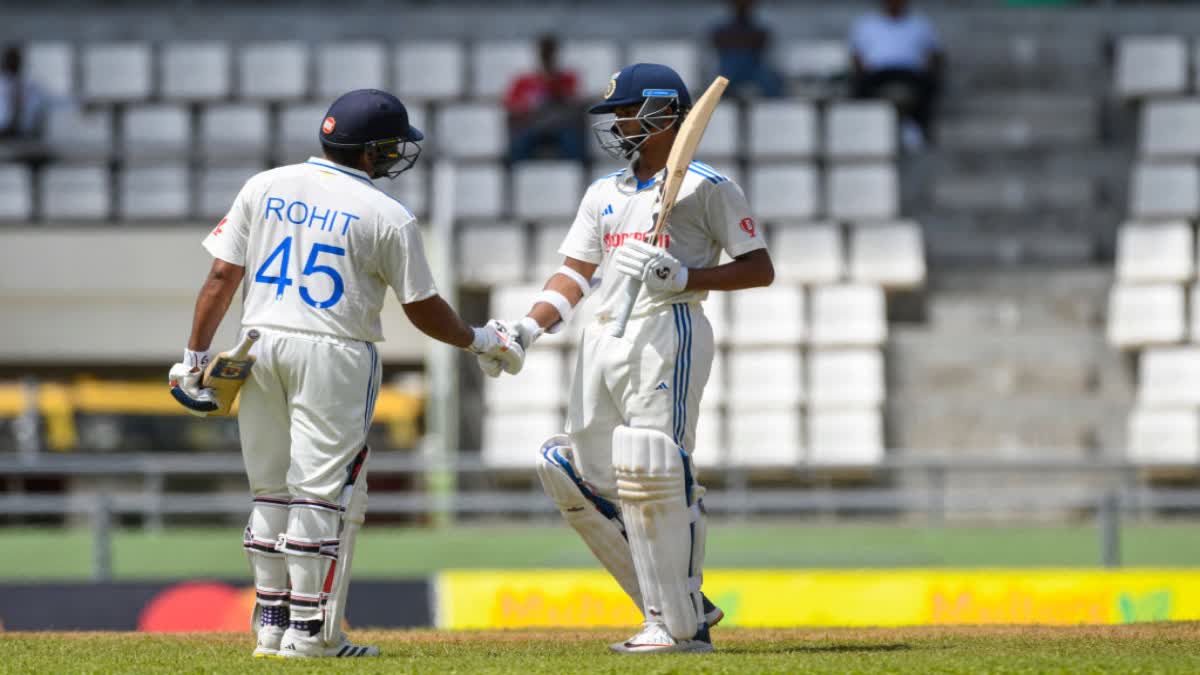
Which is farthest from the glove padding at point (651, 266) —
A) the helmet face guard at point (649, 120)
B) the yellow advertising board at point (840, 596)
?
the yellow advertising board at point (840, 596)

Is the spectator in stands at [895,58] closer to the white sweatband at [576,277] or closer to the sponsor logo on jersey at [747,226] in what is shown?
the white sweatband at [576,277]

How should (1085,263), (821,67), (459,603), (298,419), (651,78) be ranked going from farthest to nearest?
(821,67) → (1085,263) → (459,603) → (651,78) → (298,419)

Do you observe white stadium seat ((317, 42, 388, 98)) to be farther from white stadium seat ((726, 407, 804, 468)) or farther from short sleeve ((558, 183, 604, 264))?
short sleeve ((558, 183, 604, 264))

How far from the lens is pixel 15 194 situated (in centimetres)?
1442

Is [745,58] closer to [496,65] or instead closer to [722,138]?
[722,138]

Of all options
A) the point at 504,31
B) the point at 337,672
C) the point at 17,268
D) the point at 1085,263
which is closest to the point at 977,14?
the point at 1085,263

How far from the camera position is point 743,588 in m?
9.40

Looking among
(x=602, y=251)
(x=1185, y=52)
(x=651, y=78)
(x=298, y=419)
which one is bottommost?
(x=298, y=419)

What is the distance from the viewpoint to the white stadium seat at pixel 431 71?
15914mm

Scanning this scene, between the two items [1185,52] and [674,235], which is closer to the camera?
[674,235]

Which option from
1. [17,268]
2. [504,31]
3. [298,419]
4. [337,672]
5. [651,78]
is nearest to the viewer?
[337,672]

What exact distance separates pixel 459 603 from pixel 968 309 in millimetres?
6223

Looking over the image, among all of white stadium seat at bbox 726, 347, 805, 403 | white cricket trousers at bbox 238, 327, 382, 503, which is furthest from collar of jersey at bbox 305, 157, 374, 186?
white stadium seat at bbox 726, 347, 805, 403

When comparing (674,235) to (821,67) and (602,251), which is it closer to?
(602,251)
